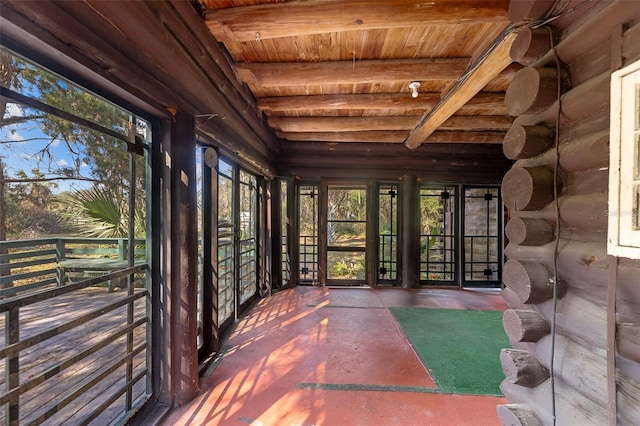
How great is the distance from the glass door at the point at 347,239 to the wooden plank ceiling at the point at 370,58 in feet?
5.81

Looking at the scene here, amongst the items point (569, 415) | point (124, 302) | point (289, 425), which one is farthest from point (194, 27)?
point (569, 415)

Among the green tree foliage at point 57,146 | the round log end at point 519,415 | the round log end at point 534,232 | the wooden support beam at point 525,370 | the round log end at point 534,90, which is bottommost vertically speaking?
the round log end at point 519,415

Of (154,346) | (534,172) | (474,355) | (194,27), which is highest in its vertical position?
(194,27)

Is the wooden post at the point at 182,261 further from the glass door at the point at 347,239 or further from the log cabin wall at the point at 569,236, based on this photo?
the glass door at the point at 347,239

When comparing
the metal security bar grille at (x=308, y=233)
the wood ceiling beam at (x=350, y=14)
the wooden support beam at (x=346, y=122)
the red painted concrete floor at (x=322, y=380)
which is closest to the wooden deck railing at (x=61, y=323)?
the red painted concrete floor at (x=322, y=380)

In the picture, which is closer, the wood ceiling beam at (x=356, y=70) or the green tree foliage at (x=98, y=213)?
the green tree foliage at (x=98, y=213)

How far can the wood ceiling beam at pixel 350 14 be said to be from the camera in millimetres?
1628

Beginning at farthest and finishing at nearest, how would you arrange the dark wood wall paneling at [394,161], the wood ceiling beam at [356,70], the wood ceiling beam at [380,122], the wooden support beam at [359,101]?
the dark wood wall paneling at [394,161]
the wood ceiling beam at [380,122]
the wooden support beam at [359,101]
the wood ceiling beam at [356,70]

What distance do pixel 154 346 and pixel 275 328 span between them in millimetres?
1565

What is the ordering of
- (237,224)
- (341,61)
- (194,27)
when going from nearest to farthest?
(194,27) < (341,61) < (237,224)

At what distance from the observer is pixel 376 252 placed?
5230mm

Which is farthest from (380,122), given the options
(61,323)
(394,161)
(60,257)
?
(61,323)

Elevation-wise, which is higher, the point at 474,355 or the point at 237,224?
the point at 237,224

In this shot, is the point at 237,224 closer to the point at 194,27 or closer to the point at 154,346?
the point at 154,346
